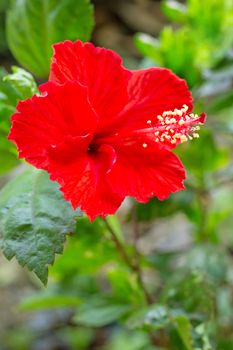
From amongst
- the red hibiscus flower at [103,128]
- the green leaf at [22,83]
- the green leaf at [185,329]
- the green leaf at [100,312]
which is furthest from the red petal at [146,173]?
the green leaf at [100,312]

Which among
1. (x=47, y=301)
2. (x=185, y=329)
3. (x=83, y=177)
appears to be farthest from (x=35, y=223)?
(x=47, y=301)

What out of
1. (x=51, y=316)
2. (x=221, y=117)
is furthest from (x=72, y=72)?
(x=51, y=316)

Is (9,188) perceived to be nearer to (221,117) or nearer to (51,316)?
(221,117)

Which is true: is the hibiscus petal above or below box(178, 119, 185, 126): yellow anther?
above

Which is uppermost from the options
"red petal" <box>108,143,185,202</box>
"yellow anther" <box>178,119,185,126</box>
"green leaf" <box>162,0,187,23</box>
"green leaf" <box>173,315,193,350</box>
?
"yellow anther" <box>178,119,185,126</box>

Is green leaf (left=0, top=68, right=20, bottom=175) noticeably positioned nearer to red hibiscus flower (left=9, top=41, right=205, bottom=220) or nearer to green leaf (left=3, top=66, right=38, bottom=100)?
green leaf (left=3, top=66, right=38, bottom=100)

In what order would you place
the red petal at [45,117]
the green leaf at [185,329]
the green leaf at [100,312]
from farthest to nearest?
1. the green leaf at [100,312]
2. the green leaf at [185,329]
3. the red petal at [45,117]

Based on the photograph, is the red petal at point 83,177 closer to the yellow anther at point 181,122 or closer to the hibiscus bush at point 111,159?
the hibiscus bush at point 111,159

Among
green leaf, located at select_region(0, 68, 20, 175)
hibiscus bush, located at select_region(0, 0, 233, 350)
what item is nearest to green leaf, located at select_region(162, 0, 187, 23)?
hibiscus bush, located at select_region(0, 0, 233, 350)

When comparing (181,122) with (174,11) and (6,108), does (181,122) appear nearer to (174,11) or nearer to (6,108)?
(6,108)
